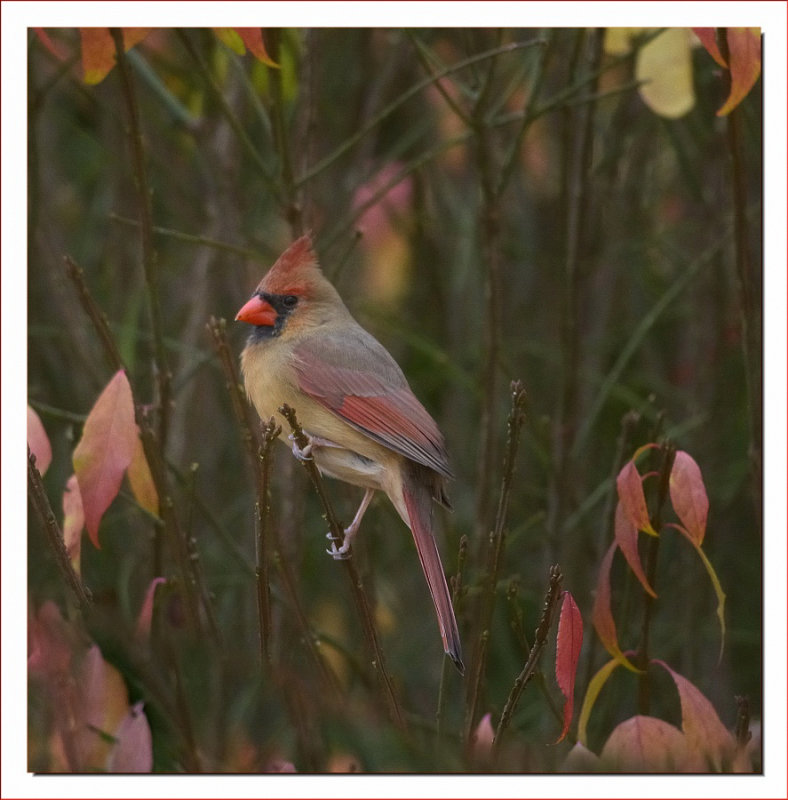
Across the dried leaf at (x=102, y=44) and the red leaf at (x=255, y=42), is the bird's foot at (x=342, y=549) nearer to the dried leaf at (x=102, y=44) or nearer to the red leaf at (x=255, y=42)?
the red leaf at (x=255, y=42)

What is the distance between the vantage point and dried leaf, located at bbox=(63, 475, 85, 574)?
5.80ft

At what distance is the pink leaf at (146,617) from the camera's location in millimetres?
1772

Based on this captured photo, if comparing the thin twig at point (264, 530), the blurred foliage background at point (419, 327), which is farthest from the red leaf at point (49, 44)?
the thin twig at point (264, 530)

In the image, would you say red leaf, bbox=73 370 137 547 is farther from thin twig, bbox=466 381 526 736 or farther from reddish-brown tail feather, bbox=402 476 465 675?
thin twig, bbox=466 381 526 736

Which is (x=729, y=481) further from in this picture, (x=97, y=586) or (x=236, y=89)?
(x=236, y=89)

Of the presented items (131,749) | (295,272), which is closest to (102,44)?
(295,272)

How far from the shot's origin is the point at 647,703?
177 centimetres

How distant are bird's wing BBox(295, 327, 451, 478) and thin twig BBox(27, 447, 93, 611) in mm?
431

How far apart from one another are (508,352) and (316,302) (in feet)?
2.01

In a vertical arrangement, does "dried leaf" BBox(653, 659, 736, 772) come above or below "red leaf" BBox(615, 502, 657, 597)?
below

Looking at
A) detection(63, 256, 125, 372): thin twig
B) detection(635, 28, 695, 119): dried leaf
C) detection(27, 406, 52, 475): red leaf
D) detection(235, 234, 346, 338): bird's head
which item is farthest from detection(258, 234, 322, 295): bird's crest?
detection(635, 28, 695, 119): dried leaf

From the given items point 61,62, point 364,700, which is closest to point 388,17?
point 61,62

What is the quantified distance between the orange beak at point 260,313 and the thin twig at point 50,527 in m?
0.41

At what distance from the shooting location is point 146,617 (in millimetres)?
1788
